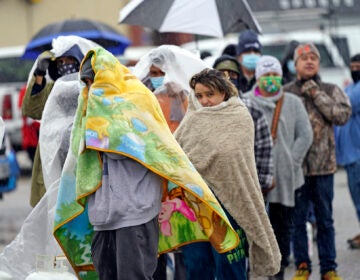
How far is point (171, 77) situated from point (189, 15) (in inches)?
86.6

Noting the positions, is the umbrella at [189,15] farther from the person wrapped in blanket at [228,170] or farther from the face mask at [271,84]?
the person wrapped in blanket at [228,170]

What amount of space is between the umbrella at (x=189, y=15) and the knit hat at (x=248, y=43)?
8.0 inches

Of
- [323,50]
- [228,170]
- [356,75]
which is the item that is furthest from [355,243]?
[323,50]

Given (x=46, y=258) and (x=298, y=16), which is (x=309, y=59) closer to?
(x=46, y=258)

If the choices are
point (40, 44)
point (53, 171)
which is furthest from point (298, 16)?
point (53, 171)

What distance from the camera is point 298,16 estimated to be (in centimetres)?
2566

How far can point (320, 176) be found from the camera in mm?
9633

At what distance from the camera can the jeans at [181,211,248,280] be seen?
7.72 meters

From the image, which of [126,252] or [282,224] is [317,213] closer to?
[282,224]

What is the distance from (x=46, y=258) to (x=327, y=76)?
1616 cm

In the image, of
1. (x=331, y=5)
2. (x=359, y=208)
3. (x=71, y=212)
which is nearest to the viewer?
(x=71, y=212)

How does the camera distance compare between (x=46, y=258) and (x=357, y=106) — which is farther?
(x=357, y=106)

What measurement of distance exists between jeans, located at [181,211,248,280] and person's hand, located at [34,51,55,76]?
1.97 metres

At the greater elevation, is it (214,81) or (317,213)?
(214,81)
